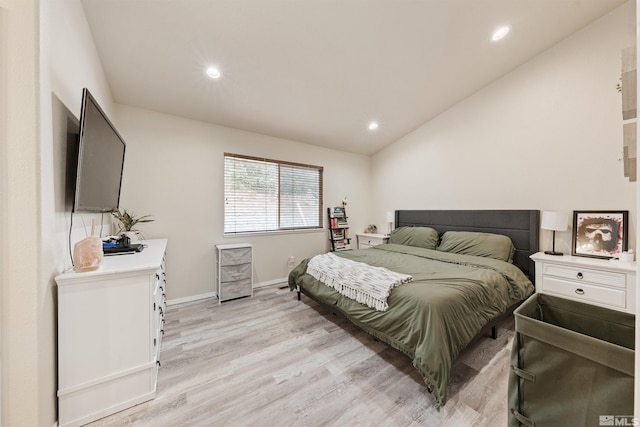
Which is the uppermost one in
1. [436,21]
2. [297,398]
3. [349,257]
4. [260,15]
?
[436,21]

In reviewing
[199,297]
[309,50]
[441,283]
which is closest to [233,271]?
[199,297]

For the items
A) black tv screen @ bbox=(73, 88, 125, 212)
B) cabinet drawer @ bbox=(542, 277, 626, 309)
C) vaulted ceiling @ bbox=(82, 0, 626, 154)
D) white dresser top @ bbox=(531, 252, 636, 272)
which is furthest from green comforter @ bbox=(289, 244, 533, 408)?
vaulted ceiling @ bbox=(82, 0, 626, 154)

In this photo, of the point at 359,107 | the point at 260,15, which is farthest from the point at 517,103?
the point at 260,15

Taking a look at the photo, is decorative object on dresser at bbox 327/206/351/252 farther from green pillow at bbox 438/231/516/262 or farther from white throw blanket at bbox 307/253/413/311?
green pillow at bbox 438/231/516/262

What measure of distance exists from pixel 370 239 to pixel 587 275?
2829 millimetres

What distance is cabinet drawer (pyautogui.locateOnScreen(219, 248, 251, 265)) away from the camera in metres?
3.04

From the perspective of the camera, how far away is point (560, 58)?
102 inches

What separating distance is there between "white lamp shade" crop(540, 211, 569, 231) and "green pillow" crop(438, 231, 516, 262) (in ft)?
1.36

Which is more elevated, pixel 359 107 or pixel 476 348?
pixel 359 107

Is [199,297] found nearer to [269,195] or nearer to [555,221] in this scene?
[269,195]

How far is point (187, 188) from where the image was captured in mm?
3049

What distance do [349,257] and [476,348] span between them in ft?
4.98

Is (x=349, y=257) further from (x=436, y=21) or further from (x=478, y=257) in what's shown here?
(x=436, y=21)

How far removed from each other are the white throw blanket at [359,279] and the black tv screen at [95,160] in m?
2.02
